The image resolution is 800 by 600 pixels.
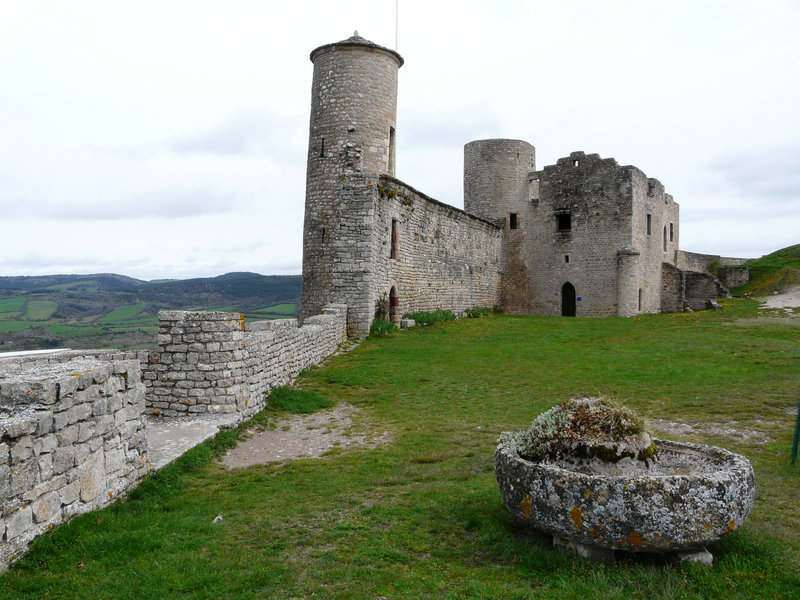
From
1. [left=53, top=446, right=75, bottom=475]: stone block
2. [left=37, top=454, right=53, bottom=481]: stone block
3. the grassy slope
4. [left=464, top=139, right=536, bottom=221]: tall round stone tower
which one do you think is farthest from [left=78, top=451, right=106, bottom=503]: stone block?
the grassy slope

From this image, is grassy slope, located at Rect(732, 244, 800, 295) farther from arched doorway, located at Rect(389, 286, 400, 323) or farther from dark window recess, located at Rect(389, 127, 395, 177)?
dark window recess, located at Rect(389, 127, 395, 177)

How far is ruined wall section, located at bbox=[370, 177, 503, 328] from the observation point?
2041cm

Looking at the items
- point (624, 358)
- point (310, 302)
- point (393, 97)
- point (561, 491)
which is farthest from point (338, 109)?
point (561, 491)

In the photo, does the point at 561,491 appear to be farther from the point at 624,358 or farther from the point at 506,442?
the point at 624,358

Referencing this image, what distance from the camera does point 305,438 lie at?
29.6 ft

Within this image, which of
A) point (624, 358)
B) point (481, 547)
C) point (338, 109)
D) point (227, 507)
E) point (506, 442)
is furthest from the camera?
point (338, 109)

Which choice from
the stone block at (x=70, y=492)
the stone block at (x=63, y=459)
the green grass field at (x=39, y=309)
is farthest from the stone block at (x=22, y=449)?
the green grass field at (x=39, y=309)

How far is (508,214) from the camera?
32.6 m

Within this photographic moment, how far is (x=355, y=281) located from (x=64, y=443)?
14.4 m

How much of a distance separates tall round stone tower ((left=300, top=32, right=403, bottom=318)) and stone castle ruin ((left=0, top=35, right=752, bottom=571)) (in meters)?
0.05

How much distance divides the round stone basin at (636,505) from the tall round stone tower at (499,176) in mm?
28907

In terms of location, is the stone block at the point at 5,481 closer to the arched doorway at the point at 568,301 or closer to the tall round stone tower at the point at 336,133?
the tall round stone tower at the point at 336,133

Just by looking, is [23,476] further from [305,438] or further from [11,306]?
[11,306]

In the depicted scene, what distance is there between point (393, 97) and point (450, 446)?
16.0 m
